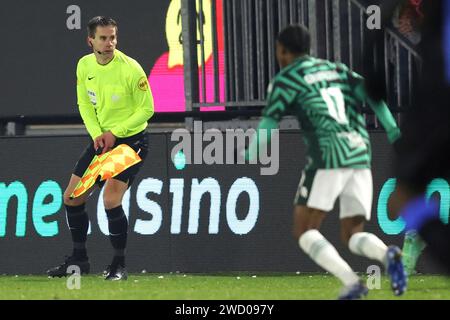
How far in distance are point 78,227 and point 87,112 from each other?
3.43ft

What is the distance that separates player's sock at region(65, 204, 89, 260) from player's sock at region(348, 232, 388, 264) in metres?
3.61

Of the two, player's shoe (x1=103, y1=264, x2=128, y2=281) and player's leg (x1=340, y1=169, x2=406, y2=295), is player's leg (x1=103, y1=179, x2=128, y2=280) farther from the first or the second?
player's leg (x1=340, y1=169, x2=406, y2=295)

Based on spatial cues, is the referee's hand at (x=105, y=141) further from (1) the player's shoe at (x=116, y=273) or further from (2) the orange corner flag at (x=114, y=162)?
(1) the player's shoe at (x=116, y=273)

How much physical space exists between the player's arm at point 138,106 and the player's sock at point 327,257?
3.15m

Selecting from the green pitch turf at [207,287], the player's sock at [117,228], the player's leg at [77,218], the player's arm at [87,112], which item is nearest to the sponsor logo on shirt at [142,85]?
the player's arm at [87,112]

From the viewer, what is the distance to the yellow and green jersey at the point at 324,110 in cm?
939

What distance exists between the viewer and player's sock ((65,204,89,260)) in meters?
12.4

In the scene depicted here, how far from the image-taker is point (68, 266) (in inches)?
489

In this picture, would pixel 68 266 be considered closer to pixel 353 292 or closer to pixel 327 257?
pixel 327 257

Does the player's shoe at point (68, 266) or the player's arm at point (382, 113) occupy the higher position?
the player's arm at point (382, 113)

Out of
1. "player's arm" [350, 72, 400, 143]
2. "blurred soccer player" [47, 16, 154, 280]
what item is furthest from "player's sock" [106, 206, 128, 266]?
"player's arm" [350, 72, 400, 143]
